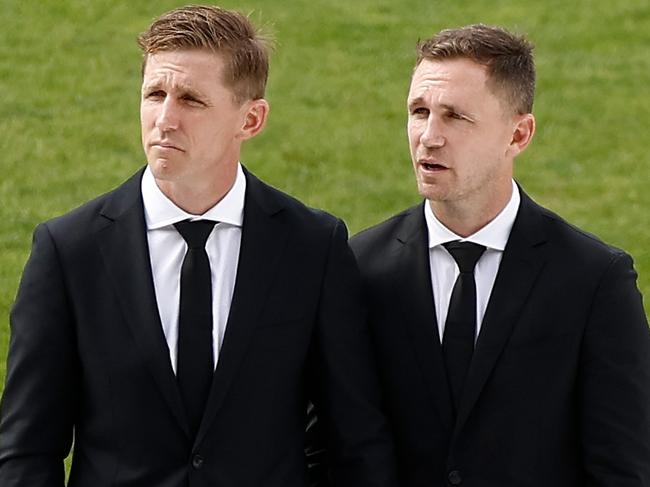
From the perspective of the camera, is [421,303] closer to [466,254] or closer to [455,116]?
[466,254]

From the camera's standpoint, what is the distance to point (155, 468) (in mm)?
6227

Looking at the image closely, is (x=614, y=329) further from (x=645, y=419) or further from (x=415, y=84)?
(x=415, y=84)

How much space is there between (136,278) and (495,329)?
4.02 feet

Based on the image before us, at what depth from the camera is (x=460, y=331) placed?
6473mm

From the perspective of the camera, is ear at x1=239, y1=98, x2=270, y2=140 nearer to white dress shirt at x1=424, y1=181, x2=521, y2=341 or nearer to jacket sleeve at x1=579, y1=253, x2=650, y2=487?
white dress shirt at x1=424, y1=181, x2=521, y2=341

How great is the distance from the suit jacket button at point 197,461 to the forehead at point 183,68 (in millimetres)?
1209

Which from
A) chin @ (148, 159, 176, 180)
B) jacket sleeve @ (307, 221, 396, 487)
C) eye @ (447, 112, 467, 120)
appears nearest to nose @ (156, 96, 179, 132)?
chin @ (148, 159, 176, 180)

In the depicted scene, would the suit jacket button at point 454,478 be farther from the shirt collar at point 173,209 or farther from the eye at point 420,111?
the eye at point 420,111

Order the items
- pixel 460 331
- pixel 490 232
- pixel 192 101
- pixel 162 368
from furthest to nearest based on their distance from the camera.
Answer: pixel 490 232, pixel 460 331, pixel 192 101, pixel 162 368

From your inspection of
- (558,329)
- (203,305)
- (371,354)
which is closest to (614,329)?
(558,329)

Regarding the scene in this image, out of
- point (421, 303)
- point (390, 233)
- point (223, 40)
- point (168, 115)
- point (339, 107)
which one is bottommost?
point (421, 303)

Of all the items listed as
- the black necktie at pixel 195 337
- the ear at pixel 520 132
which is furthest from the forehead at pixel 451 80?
the black necktie at pixel 195 337

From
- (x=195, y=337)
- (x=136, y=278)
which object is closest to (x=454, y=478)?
(x=195, y=337)

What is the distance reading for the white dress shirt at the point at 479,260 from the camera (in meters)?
6.55
